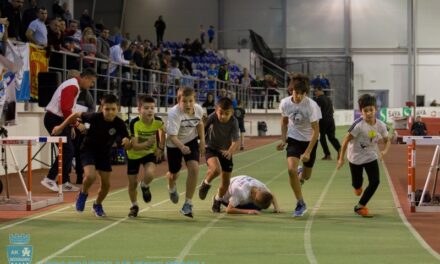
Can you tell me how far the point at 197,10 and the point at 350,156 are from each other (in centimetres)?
4883

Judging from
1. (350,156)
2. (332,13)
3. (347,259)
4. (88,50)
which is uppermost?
(332,13)

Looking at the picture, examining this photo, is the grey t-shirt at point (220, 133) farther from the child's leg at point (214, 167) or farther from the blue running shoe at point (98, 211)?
the blue running shoe at point (98, 211)

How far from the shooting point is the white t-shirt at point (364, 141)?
1220 centimetres

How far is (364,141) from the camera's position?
1226 cm

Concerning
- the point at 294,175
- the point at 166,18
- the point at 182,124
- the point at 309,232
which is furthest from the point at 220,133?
the point at 166,18

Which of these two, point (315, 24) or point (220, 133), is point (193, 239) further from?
point (315, 24)

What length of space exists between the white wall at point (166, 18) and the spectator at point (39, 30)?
3779 centimetres

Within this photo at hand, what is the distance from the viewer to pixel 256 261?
830 cm

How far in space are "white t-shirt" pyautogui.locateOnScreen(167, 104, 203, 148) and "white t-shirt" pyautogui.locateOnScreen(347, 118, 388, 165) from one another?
84.8 inches

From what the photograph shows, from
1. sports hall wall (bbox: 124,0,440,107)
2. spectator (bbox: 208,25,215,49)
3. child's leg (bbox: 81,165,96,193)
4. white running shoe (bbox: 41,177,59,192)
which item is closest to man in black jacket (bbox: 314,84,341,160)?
white running shoe (bbox: 41,177,59,192)

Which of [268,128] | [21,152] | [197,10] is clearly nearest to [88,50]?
[21,152]

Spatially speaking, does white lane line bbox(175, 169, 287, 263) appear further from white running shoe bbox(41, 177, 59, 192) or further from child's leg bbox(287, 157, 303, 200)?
white running shoe bbox(41, 177, 59, 192)

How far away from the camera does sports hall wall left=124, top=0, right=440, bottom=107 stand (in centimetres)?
6141

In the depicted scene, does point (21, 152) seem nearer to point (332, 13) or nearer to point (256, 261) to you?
point (256, 261)
